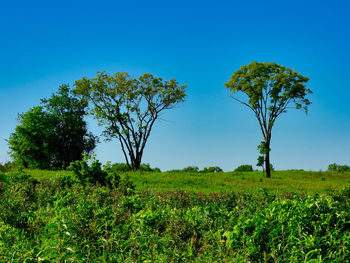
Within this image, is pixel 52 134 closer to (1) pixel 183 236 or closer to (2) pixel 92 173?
(2) pixel 92 173

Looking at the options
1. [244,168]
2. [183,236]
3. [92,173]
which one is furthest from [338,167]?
[183,236]

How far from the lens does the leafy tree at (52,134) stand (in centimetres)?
3841

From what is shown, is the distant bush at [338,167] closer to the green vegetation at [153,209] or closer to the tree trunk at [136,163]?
Answer: the green vegetation at [153,209]

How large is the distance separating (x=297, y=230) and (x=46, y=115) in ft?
133

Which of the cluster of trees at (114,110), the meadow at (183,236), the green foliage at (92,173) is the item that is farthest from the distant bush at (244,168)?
the meadow at (183,236)

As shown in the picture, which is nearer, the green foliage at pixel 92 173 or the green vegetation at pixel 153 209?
the green vegetation at pixel 153 209

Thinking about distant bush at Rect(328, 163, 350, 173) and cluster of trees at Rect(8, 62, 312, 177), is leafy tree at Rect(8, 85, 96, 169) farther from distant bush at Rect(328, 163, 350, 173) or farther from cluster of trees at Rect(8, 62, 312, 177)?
distant bush at Rect(328, 163, 350, 173)

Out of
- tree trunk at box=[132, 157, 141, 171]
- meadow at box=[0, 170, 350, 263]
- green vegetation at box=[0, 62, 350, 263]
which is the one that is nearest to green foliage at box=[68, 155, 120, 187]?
green vegetation at box=[0, 62, 350, 263]

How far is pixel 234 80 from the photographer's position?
35.1 m

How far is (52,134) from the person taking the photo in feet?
130

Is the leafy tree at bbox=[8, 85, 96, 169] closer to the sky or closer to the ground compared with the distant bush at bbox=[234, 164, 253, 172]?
closer to the sky

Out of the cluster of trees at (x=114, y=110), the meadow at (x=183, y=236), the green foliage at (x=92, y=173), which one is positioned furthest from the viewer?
the cluster of trees at (x=114, y=110)

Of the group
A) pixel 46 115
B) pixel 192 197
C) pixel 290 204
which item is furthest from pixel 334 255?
pixel 46 115

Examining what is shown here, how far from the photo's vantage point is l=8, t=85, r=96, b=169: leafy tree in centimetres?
3841
